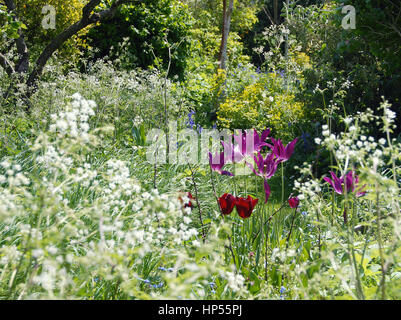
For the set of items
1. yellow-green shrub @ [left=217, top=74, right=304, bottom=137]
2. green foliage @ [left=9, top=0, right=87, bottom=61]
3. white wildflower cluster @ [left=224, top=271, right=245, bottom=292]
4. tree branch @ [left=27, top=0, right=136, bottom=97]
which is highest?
green foliage @ [left=9, top=0, right=87, bottom=61]

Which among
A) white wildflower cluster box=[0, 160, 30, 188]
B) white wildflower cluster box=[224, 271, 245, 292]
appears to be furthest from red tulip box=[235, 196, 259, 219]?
white wildflower cluster box=[0, 160, 30, 188]

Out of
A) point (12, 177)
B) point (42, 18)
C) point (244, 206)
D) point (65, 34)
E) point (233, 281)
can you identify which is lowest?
point (233, 281)

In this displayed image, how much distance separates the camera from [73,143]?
1.39 metres

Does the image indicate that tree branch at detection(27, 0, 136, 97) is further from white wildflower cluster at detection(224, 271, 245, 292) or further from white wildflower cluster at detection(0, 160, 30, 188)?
white wildflower cluster at detection(224, 271, 245, 292)

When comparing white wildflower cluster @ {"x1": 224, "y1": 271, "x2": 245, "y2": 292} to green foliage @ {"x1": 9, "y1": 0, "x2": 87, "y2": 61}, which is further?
green foliage @ {"x1": 9, "y1": 0, "x2": 87, "y2": 61}

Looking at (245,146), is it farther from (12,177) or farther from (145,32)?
(145,32)

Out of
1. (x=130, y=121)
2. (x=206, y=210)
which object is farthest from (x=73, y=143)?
(x=130, y=121)

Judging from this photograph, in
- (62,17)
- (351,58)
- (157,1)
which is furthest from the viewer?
(157,1)

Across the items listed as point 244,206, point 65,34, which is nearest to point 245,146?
point 244,206

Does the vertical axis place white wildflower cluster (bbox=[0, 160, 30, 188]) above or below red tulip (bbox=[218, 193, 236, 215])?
above

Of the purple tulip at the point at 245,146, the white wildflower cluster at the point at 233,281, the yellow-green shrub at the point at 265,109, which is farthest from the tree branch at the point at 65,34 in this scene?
the white wildflower cluster at the point at 233,281

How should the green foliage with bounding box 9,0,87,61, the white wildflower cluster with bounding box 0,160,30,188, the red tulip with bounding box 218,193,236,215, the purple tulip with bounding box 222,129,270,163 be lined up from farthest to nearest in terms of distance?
1. the green foliage with bounding box 9,0,87,61
2. the purple tulip with bounding box 222,129,270,163
3. the red tulip with bounding box 218,193,236,215
4. the white wildflower cluster with bounding box 0,160,30,188

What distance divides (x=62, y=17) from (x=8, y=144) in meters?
5.27
